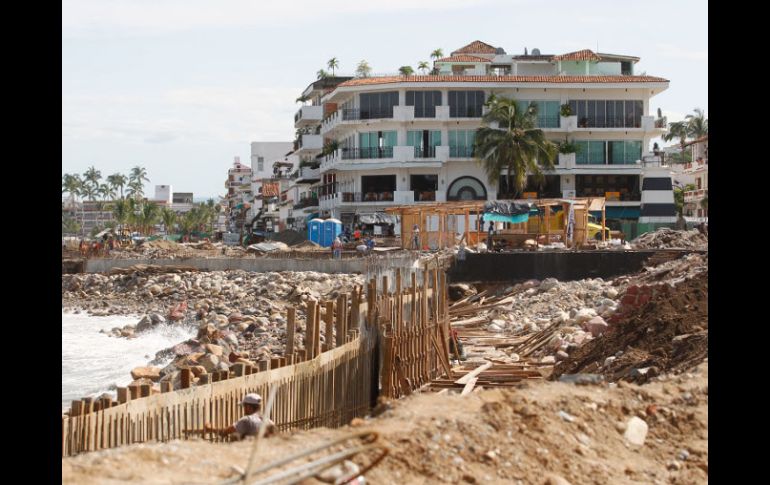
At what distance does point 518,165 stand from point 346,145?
46.6 feet

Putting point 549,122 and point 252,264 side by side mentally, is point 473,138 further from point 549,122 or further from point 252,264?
point 252,264

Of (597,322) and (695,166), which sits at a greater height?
(695,166)

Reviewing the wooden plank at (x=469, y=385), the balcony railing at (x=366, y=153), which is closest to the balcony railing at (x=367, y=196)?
the balcony railing at (x=366, y=153)

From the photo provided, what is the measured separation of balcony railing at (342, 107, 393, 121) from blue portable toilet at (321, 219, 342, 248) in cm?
899

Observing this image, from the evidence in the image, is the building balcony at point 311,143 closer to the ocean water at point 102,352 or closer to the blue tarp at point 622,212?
the blue tarp at point 622,212

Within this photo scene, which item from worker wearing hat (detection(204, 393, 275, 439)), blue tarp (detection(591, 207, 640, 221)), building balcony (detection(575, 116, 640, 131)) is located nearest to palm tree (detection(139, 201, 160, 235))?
building balcony (detection(575, 116, 640, 131))

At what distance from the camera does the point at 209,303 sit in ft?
137

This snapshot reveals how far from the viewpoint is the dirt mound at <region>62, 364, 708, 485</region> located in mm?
9078

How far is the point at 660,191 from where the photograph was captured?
65.1m

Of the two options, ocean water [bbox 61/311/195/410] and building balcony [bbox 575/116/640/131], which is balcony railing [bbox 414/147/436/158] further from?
ocean water [bbox 61/311/195/410]

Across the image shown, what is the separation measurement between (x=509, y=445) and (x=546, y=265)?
96.9 ft

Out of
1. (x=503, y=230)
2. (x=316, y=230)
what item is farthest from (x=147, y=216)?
(x=503, y=230)

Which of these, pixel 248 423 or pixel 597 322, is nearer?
pixel 248 423

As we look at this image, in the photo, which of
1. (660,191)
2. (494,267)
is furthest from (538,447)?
(660,191)
